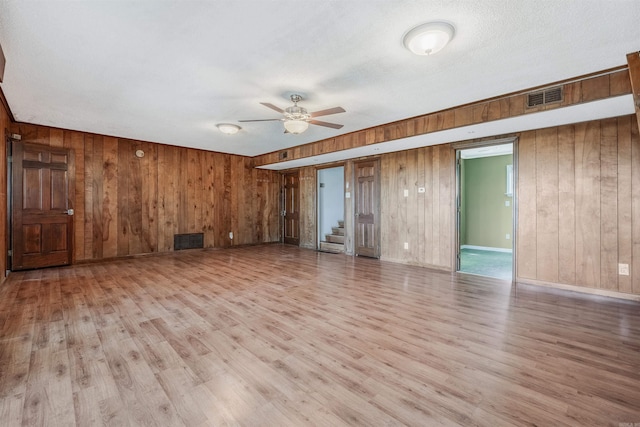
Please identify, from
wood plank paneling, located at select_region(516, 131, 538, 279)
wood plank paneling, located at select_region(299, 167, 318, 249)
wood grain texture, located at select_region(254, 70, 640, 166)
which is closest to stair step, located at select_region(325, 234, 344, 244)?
wood plank paneling, located at select_region(299, 167, 318, 249)

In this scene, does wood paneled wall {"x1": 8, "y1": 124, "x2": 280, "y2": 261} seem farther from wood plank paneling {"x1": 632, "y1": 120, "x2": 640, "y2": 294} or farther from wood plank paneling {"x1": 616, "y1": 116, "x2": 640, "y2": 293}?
wood plank paneling {"x1": 632, "y1": 120, "x2": 640, "y2": 294}

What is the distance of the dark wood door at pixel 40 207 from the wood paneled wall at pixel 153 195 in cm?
19

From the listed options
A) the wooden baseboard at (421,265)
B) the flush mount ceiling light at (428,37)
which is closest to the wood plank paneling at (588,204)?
the wooden baseboard at (421,265)

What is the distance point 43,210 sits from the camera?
16.0 ft

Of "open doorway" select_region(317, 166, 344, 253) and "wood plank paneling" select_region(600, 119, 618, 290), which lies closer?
"wood plank paneling" select_region(600, 119, 618, 290)

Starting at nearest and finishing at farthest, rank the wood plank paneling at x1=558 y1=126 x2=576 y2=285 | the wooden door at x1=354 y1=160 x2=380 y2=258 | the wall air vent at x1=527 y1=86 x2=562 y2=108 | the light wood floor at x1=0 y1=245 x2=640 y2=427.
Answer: the light wood floor at x1=0 y1=245 x2=640 y2=427, the wall air vent at x1=527 y1=86 x2=562 y2=108, the wood plank paneling at x1=558 y1=126 x2=576 y2=285, the wooden door at x1=354 y1=160 x2=380 y2=258

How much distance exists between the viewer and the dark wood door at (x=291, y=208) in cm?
813

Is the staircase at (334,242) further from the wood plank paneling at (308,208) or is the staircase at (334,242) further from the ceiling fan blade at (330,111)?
the ceiling fan blade at (330,111)

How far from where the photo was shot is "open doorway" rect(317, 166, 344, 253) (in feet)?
24.6

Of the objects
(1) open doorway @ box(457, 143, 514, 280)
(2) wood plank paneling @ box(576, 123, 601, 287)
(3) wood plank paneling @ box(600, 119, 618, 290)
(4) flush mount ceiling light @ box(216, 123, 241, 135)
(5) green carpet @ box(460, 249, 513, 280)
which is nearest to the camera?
(3) wood plank paneling @ box(600, 119, 618, 290)

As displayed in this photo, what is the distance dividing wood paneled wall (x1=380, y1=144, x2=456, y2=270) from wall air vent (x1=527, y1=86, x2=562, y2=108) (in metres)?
1.72

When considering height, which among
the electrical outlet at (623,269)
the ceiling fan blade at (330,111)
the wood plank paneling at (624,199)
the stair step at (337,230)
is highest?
the ceiling fan blade at (330,111)

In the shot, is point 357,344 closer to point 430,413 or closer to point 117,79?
point 430,413

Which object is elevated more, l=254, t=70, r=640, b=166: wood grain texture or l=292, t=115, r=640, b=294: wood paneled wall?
l=254, t=70, r=640, b=166: wood grain texture
